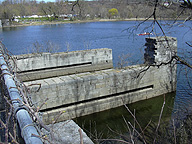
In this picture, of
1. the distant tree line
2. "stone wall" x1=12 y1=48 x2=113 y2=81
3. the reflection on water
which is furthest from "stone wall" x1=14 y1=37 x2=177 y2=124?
"stone wall" x1=12 y1=48 x2=113 y2=81

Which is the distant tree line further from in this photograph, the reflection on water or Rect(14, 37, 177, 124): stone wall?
the reflection on water

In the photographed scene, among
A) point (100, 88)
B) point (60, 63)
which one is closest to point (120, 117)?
point (100, 88)

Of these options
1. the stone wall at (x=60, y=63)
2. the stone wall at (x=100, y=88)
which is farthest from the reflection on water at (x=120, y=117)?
the stone wall at (x=60, y=63)

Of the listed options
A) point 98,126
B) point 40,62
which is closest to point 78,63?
point 40,62

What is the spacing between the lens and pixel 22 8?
296ft

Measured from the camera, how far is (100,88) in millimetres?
10891

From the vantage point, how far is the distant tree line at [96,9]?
6280 millimetres

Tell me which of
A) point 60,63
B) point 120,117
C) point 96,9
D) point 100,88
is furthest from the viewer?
point 96,9

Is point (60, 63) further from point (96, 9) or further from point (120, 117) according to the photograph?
point (96, 9)

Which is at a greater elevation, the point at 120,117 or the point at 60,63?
the point at 60,63

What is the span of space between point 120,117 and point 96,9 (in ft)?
173

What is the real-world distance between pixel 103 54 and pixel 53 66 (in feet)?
12.0

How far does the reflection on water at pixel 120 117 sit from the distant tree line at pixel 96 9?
443cm

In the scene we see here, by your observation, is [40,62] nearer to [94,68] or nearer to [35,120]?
[94,68]
